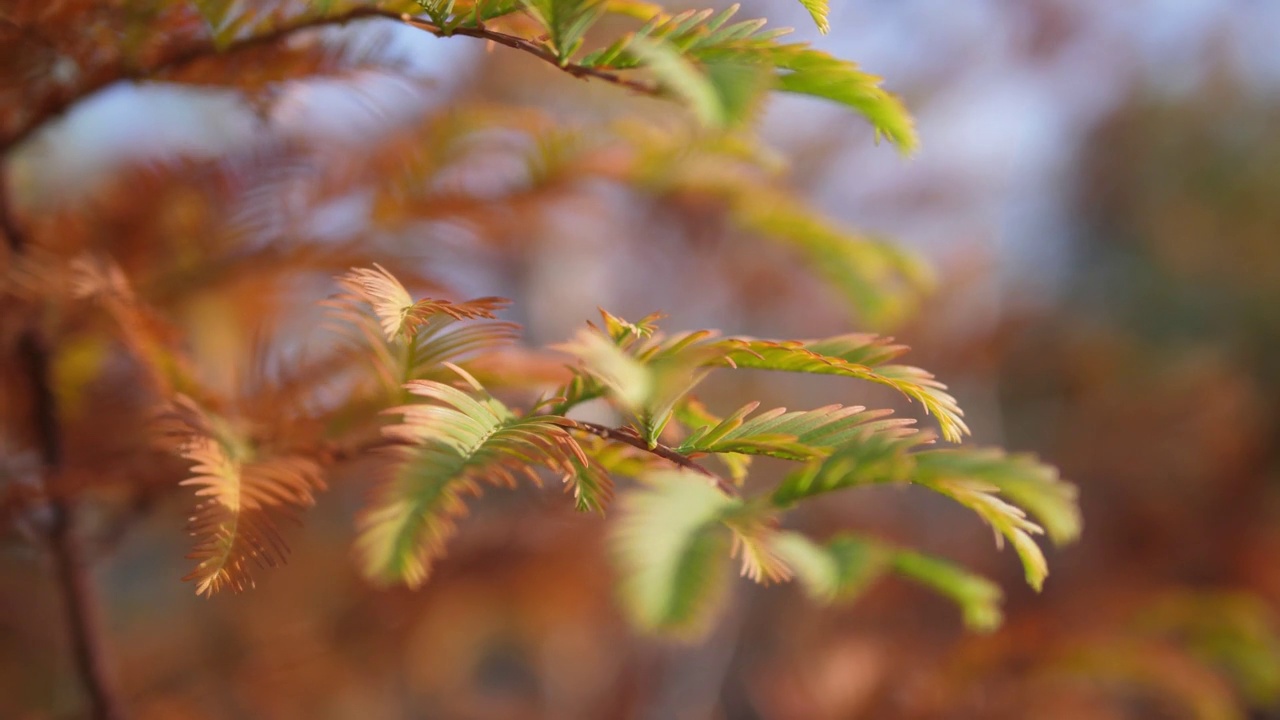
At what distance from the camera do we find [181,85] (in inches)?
26.1

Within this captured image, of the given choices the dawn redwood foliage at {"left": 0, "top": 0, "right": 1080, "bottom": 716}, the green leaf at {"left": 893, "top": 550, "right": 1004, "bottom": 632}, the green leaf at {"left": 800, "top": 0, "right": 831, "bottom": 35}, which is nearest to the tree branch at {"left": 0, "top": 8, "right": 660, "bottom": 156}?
the dawn redwood foliage at {"left": 0, "top": 0, "right": 1080, "bottom": 716}

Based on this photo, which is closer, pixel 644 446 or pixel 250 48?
pixel 644 446

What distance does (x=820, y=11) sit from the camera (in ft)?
1.44

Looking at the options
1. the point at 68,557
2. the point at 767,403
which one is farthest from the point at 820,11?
the point at 767,403

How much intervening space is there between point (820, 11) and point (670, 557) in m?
0.30

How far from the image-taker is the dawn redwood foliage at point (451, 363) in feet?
1.26

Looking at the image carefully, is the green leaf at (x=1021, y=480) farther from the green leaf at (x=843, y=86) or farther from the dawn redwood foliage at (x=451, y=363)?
the green leaf at (x=843, y=86)

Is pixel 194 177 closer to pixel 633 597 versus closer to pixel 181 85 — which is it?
pixel 181 85

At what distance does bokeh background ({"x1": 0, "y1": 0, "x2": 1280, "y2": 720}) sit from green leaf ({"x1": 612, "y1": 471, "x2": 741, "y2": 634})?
0.36m

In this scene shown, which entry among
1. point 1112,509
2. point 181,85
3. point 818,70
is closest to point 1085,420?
point 1112,509

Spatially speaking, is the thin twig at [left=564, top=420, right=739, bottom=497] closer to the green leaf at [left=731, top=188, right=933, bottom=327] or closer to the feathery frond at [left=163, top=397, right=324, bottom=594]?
the feathery frond at [left=163, top=397, right=324, bottom=594]

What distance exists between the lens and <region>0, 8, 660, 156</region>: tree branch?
0.48m

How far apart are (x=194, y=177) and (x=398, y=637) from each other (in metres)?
0.78

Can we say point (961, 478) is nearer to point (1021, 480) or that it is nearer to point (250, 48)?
point (1021, 480)
